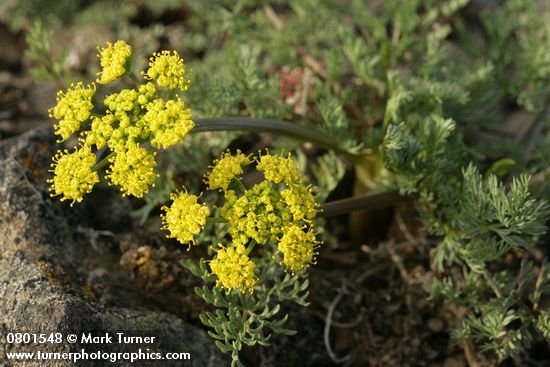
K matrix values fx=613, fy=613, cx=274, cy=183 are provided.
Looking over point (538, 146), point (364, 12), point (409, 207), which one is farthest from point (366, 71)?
point (538, 146)

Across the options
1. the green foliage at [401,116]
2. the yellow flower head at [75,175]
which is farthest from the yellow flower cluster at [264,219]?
the yellow flower head at [75,175]

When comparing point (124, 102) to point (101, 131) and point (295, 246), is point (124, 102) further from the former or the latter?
point (295, 246)

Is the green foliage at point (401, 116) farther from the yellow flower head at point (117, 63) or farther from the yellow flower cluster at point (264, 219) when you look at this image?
the yellow flower head at point (117, 63)

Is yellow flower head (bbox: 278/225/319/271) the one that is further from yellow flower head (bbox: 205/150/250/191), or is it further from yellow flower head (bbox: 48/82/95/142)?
yellow flower head (bbox: 48/82/95/142)

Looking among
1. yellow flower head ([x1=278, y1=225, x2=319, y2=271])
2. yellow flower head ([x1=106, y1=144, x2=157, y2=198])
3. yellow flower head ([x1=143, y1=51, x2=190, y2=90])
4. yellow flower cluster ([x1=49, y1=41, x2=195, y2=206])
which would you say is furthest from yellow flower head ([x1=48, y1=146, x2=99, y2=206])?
yellow flower head ([x1=278, y1=225, x2=319, y2=271])

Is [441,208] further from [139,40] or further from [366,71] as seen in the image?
[139,40]

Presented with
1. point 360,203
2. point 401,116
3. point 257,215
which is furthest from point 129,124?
point 401,116
